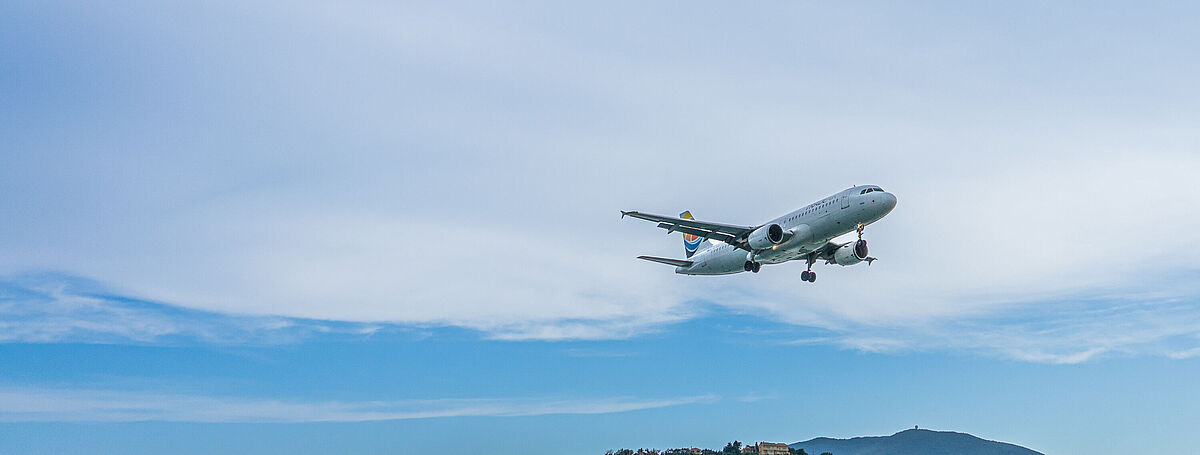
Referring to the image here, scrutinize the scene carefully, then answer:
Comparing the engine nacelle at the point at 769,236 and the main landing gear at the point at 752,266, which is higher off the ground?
the engine nacelle at the point at 769,236

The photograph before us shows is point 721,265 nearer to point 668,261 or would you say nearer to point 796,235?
point 668,261

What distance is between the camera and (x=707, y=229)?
92875 mm

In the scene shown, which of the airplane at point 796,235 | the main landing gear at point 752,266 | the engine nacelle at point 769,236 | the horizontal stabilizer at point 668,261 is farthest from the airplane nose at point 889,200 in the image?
the horizontal stabilizer at point 668,261

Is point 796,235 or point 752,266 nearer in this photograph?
point 796,235

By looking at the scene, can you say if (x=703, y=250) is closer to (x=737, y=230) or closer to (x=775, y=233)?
(x=737, y=230)

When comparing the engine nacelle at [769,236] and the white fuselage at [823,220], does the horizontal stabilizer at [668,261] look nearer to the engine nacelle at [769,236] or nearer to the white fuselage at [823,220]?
the white fuselage at [823,220]

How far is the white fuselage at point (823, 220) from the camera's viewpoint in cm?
7869

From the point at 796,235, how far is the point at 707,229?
35.9 ft

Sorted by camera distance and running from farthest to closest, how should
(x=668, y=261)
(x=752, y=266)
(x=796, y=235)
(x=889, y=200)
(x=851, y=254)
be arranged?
(x=668, y=261) → (x=752, y=266) → (x=851, y=254) → (x=796, y=235) → (x=889, y=200)

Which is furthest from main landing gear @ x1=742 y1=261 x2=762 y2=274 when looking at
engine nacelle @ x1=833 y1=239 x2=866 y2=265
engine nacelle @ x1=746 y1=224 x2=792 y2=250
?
engine nacelle @ x1=833 y1=239 x2=866 y2=265

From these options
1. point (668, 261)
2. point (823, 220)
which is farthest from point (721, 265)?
point (823, 220)

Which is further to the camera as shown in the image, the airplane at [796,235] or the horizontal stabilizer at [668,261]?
the horizontal stabilizer at [668,261]

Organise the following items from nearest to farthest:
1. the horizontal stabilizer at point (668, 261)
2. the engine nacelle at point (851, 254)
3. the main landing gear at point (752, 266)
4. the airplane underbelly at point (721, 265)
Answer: the engine nacelle at point (851, 254), the main landing gear at point (752, 266), the airplane underbelly at point (721, 265), the horizontal stabilizer at point (668, 261)

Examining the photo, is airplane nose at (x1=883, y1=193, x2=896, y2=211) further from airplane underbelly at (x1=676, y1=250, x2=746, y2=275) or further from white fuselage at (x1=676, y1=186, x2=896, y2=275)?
airplane underbelly at (x1=676, y1=250, x2=746, y2=275)
